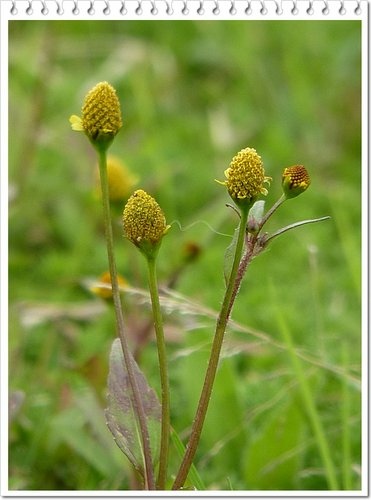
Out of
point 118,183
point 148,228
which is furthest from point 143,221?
point 118,183

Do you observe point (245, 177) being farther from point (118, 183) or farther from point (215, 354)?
point (118, 183)

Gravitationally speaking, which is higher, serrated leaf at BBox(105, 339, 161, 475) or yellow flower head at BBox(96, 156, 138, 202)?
yellow flower head at BBox(96, 156, 138, 202)

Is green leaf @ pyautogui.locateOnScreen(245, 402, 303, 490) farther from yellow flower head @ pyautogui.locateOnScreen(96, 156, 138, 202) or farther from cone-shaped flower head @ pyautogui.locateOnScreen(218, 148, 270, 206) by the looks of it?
cone-shaped flower head @ pyautogui.locateOnScreen(218, 148, 270, 206)

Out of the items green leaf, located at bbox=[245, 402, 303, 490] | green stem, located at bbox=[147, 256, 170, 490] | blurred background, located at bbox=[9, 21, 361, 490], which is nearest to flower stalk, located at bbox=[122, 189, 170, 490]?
green stem, located at bbox=[147, 256, 170, 490]

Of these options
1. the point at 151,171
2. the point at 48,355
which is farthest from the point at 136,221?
the point at 151,171

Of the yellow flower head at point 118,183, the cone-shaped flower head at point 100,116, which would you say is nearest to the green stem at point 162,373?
the cone-shaped flower head at point 100,116

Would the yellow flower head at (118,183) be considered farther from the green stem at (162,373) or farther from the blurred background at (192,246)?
the green stem at (162,373)
